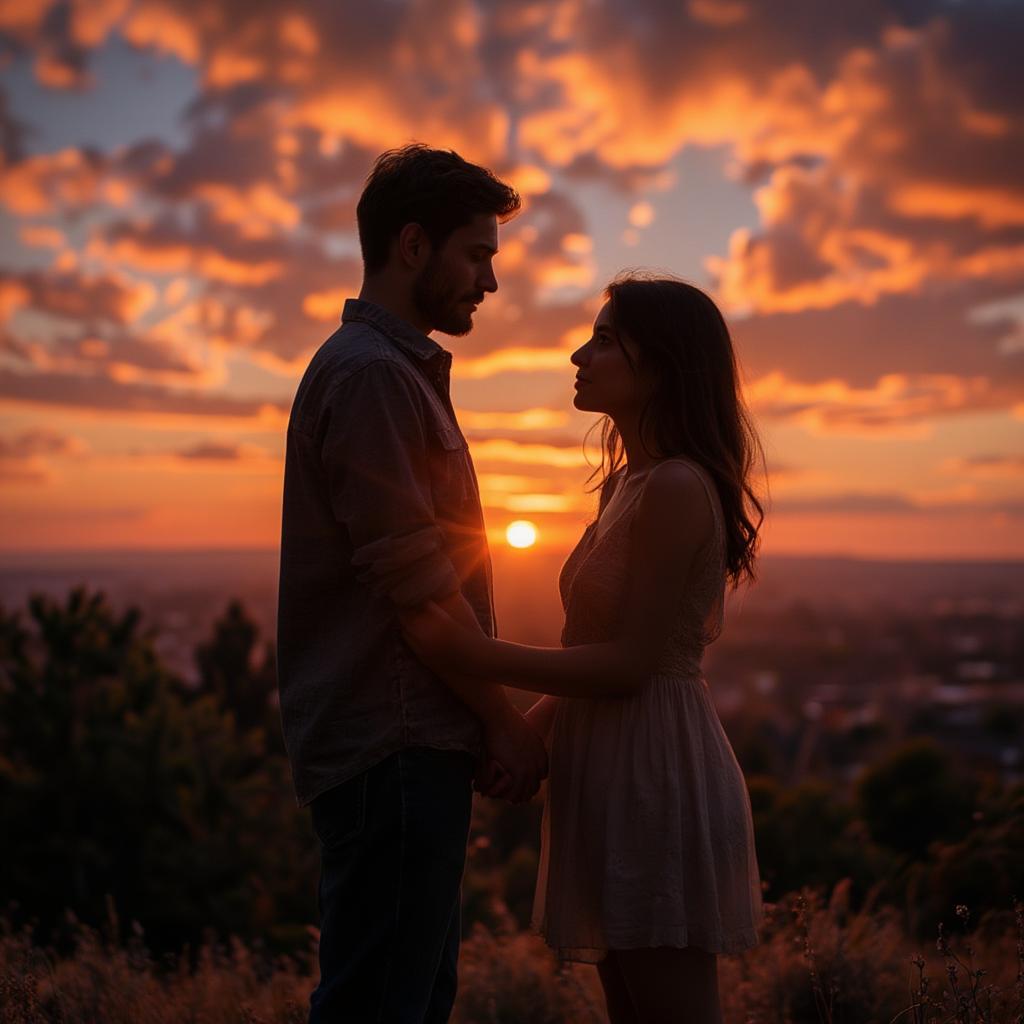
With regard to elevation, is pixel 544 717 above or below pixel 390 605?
below

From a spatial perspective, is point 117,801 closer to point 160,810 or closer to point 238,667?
point 160,810

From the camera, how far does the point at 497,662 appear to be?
7.65ft

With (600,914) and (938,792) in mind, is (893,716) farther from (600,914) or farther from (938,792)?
(600,914)

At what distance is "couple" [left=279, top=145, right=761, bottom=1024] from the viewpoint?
2244 mm

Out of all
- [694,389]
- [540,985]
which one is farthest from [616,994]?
[540,985]

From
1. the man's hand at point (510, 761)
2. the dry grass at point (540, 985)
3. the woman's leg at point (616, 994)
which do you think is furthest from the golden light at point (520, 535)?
the dry grass at point (540, 985)

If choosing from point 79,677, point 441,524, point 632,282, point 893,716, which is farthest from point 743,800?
point 893,716

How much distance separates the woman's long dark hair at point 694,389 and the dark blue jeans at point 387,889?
3.32 ft

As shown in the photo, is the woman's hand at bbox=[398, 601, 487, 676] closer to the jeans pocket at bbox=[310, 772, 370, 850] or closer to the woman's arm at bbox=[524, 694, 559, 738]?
the jeans pocket at bbox=[310, 772, 370, 850]

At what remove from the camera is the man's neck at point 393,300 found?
254 cm

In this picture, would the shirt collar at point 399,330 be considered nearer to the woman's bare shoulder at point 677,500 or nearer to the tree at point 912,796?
the woman's bare shoulder at point 677,500

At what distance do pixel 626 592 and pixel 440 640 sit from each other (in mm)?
535

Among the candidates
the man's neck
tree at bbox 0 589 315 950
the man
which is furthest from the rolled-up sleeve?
tree at bbox 0 589 315 950

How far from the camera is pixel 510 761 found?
2383 millimetres
